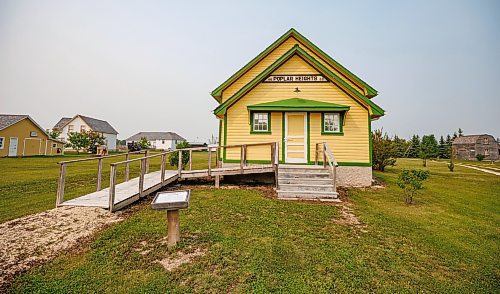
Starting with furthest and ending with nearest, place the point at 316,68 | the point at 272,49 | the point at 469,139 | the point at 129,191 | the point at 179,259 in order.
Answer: the point at 469,139, the point at 272,49, the point at 316,68, the point at 129,191, the point at 179,259

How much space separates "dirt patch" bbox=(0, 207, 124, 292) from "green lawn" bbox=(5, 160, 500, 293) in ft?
1.15

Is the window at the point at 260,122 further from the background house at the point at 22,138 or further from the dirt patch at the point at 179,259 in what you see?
the background house at the point at 22,138

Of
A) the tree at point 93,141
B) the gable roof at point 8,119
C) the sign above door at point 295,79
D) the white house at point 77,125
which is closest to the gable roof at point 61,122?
the white house at point 77,125

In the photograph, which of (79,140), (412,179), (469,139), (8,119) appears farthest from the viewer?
(469,139)

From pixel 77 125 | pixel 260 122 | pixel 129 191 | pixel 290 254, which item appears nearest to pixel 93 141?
pixel 77 125

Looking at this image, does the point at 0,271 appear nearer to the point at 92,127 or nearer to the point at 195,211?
the point at 195,211

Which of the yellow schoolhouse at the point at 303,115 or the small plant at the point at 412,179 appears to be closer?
the small plant at the point at 412,179

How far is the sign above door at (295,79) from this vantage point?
1173 centimetres

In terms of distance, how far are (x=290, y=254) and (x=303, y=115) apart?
27.3 feet

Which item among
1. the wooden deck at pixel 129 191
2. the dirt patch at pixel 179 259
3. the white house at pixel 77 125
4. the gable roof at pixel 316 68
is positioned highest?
the white house at pixel 77 125

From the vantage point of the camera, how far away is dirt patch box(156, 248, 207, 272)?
148 inches

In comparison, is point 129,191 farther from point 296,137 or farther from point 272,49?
point 272,49

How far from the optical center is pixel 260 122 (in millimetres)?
11719

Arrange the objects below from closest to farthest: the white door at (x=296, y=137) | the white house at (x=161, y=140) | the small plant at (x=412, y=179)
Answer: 1. the small plant at (x=412, y=179)
2. the white door at (x=296, y=137)
3. the white house at (x=161, y=140)
